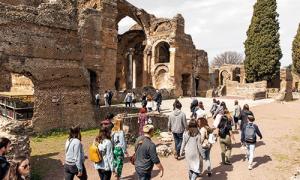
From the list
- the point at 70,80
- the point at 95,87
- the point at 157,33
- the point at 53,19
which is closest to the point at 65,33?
the point at 53,19

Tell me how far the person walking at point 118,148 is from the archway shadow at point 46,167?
7.82 ft

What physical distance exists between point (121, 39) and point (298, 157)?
122ft

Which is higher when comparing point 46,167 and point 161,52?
point 161,52

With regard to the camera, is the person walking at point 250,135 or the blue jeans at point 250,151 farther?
the blue jeans at point 250,151

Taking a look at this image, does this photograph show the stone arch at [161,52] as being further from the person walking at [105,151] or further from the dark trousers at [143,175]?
the dark trousers at [143,175]

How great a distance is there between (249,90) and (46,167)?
1189 inches

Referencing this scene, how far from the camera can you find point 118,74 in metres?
45.9

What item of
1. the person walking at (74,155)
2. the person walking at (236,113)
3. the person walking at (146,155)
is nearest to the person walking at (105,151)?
the person walking at (74,155)

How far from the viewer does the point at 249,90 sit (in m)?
37.3

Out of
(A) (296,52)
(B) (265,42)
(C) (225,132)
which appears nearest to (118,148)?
(C) (225,132)

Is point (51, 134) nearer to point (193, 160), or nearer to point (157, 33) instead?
point (193, 160)

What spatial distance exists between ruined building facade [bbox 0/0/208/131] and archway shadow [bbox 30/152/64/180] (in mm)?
4300

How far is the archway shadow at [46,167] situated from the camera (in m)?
9.73

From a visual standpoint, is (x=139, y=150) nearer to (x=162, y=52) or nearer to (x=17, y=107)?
(x=17, y=107)
